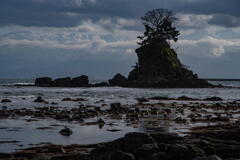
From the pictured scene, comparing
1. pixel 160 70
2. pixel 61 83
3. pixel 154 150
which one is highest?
pixel 160 70

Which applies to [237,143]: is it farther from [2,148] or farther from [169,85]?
[169,85]

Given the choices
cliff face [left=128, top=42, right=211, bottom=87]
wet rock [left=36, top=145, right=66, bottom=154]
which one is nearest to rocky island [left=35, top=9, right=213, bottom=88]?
cliff face [left=128, top=42, right=211, bottom=87]

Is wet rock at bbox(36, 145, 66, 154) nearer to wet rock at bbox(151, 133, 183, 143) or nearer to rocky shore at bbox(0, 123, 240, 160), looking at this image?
rocky shore at bbox(0, 123, 240, 160)

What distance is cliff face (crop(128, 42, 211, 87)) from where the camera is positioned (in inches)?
4269

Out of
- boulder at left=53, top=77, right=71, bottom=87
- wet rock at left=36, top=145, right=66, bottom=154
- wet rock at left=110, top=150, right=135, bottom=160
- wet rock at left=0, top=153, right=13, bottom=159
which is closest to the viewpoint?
wet rock at left=110, top=150, right=135, bottom=160

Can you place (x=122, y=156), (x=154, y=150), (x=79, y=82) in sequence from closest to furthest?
1. (x=122, y=156)
2. (x=154, y=150)
3. (x=79, y=82)

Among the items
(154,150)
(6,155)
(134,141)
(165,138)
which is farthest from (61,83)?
(154,150)

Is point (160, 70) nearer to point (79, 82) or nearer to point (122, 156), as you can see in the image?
point (79, 82)

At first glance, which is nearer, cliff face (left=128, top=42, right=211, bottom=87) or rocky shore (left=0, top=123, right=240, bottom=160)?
rocky shore (left=0, top=123, right=240, bottom=160)

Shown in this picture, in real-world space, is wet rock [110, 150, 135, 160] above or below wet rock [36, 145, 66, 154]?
above

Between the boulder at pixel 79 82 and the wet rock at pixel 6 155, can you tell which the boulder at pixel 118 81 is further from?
the wet rock at pixel 6 155

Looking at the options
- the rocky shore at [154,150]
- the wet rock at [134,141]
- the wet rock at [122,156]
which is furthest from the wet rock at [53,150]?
the wet rock at [122,156]

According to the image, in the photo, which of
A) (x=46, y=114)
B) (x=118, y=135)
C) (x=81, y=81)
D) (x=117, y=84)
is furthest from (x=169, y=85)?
(x=118, y=135)

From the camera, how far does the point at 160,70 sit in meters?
109
